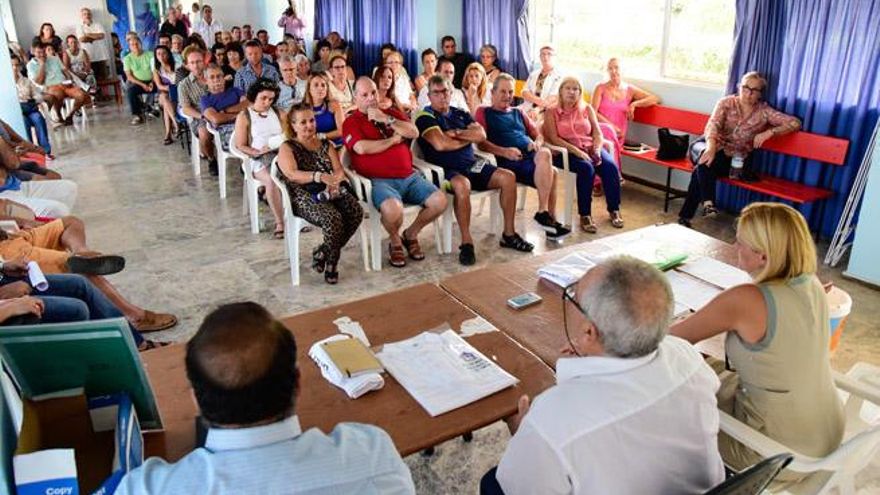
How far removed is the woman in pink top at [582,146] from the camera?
4.92 metres

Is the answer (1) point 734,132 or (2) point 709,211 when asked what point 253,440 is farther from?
(2) point 709,211

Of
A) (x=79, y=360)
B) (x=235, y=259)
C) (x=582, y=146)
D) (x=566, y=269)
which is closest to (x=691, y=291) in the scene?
(x=566, y=269)

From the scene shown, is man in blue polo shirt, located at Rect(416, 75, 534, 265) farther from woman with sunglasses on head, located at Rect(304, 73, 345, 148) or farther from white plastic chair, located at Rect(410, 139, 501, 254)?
woman with sunglasses on head, located at Rect(304, 73, 345, 148)

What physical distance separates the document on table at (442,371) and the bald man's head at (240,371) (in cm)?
55

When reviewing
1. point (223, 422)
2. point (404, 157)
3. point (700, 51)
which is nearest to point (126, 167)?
point (404, 157)

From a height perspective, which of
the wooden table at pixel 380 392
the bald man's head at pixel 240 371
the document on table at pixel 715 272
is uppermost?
the bald man's head at pixel 240 371

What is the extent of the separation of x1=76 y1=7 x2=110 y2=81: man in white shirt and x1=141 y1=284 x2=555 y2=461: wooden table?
11426mm

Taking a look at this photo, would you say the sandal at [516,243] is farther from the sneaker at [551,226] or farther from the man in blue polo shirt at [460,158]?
the sneaker at [551,226]

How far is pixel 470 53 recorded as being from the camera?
7.64 metres

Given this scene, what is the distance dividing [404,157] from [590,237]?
4.84ft

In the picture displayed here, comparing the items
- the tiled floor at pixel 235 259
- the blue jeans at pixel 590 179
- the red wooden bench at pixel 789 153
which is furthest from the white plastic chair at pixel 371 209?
the red wooden bench at pixel 789 153

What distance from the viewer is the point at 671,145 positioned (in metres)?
5.23

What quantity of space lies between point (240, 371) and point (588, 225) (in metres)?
4.03

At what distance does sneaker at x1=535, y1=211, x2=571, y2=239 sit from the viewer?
15.6ft
